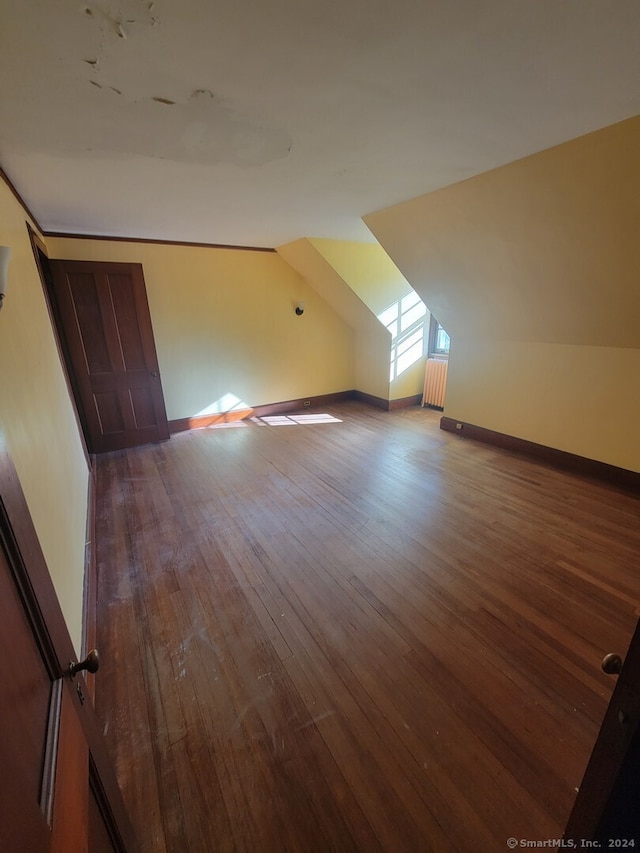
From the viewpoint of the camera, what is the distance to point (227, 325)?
16.0 ft

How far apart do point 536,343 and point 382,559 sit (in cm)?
285

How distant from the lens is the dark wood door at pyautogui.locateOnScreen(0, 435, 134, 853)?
507mm

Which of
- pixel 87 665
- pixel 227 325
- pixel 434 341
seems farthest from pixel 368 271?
pixel 87 665

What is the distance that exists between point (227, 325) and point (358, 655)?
4.29 m

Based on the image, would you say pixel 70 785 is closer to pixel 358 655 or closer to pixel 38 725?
pixel 38 725

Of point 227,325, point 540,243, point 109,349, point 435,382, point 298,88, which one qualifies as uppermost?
point 298,88

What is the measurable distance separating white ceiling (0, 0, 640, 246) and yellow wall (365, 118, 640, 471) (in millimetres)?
277

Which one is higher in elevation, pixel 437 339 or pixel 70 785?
pixel 437 339

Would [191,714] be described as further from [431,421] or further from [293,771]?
[431,421]

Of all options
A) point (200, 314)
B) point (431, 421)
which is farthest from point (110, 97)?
point (431, 421)

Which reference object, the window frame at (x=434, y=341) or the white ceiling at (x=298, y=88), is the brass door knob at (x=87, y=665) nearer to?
the white ceiling at (x=298, y=88)

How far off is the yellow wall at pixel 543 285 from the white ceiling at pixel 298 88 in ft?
0.91

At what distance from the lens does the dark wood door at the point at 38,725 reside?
507 millimetres

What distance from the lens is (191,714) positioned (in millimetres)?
1510
